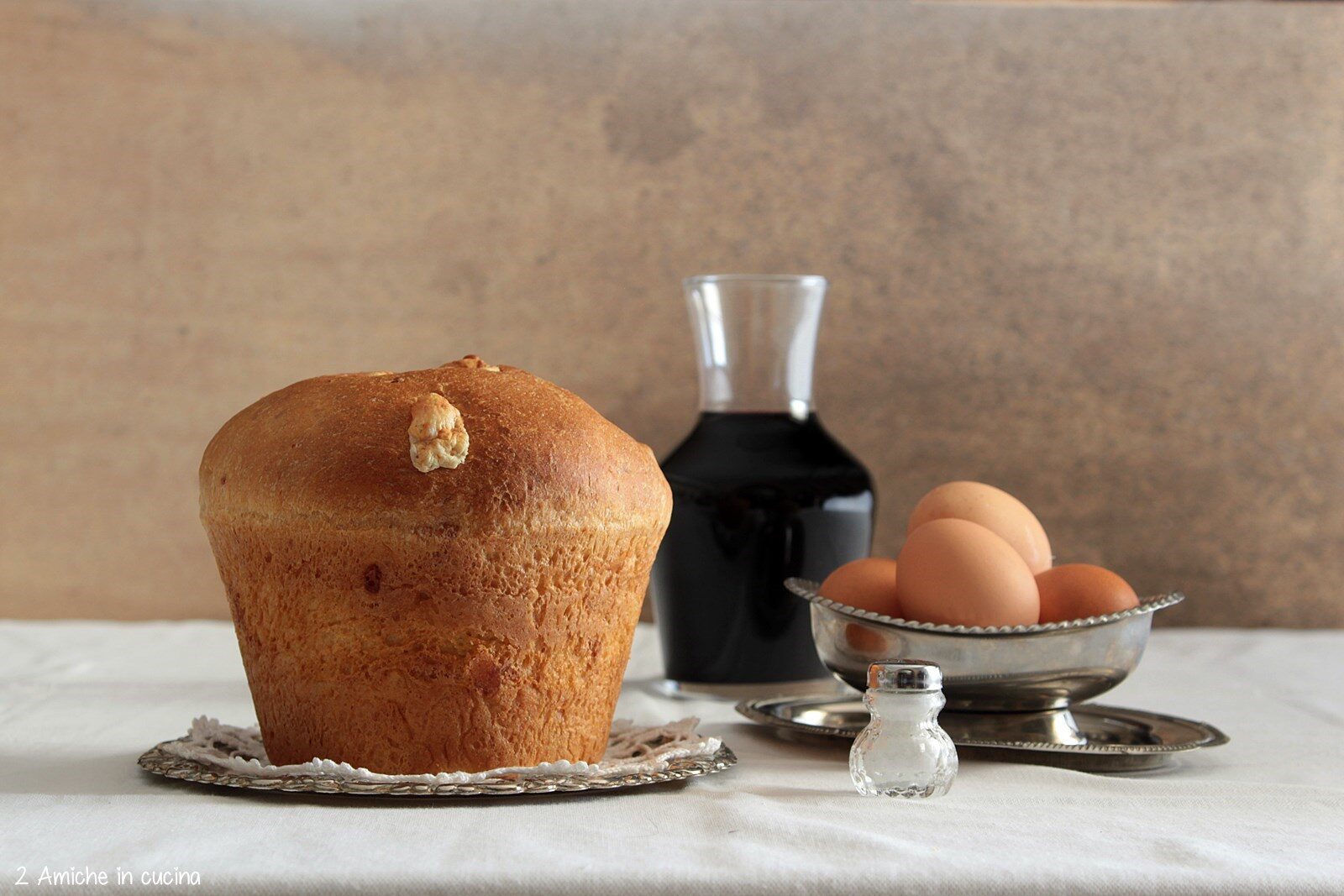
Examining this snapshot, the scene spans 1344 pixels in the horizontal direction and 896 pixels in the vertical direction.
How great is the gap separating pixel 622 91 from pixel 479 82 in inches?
9.5

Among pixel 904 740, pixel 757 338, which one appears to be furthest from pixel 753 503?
pixel 904 740

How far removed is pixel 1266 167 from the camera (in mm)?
2182

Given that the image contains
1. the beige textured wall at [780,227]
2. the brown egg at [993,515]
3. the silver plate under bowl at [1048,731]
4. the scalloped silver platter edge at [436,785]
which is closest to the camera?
the scalloped silver platter edge at [436,785]

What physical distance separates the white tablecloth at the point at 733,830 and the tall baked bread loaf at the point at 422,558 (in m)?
0.07

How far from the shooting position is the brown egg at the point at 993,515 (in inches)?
42.8

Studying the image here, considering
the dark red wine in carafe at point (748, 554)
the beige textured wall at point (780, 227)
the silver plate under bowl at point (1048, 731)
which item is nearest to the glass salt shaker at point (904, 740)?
the silver plate under bowl at point (1048, 731)

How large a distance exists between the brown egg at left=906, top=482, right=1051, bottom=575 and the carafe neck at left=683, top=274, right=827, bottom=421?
13.0 inches

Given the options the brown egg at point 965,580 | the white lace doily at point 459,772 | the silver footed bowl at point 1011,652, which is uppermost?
the brown egg at point 965,580

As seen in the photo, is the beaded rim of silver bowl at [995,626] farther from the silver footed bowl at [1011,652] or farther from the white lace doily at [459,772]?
the white lace doily at [459,772]

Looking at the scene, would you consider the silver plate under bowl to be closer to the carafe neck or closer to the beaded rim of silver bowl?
the beaded rim of silver bowl

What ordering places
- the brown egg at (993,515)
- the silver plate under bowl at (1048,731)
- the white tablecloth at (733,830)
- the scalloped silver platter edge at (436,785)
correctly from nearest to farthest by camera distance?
the white tablecloth at (733,830) < the scalloped silver platter edge at (436,785) < the silver plate under bowl at (1048,731) < the brown egg at (993,515)

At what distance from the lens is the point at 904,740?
84 centimetres

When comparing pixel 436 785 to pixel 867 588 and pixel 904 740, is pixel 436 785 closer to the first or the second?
pixel 904 740

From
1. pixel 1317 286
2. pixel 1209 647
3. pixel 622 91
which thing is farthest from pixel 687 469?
pixel 1317 286
